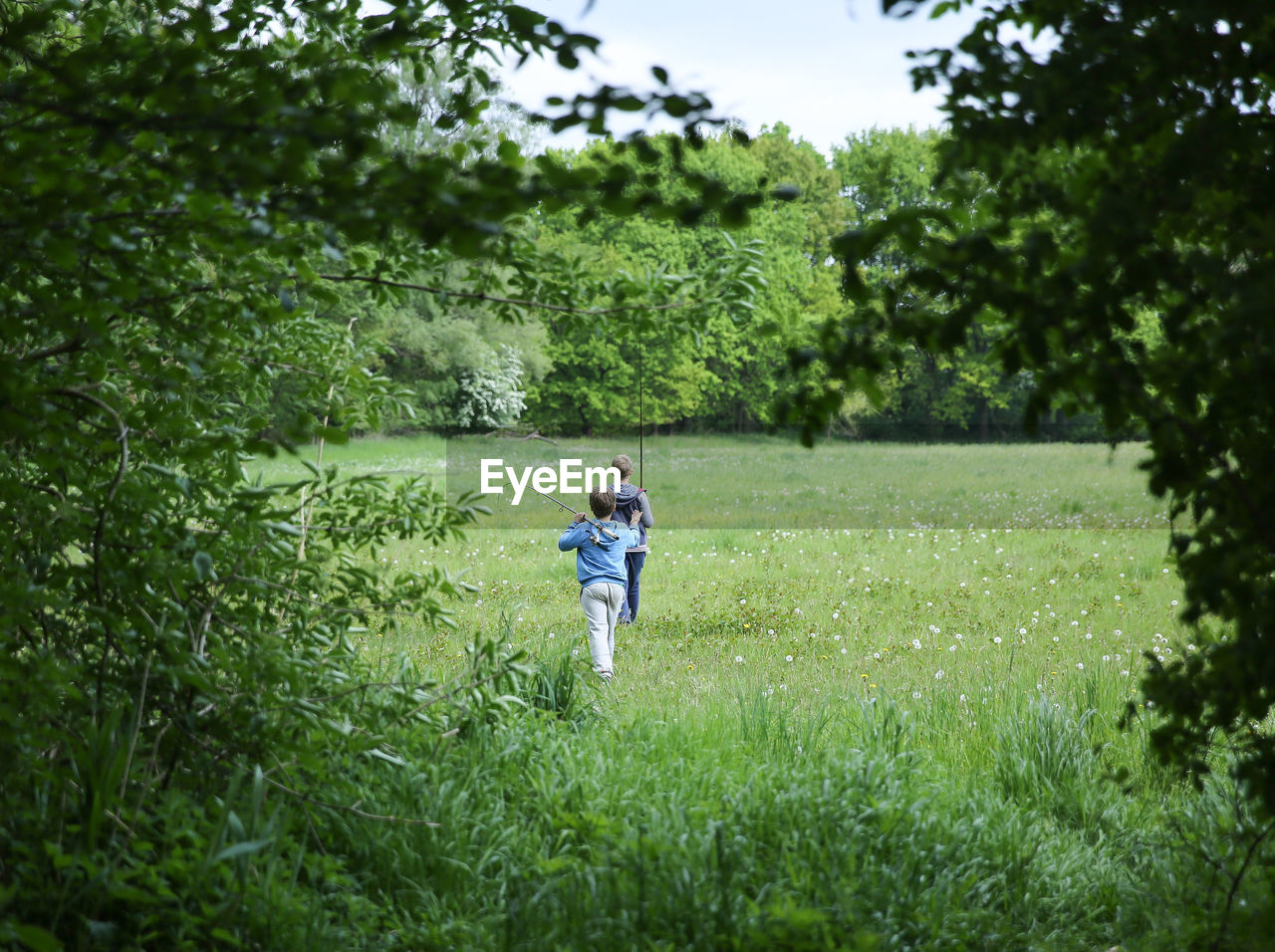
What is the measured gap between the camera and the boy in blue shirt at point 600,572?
7.00 metres

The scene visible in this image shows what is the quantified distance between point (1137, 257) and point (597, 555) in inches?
211

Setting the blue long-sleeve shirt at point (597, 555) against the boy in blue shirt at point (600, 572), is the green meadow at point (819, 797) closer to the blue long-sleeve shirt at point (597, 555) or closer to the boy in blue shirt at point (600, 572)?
the boy in blue shirt at point (600, 572)

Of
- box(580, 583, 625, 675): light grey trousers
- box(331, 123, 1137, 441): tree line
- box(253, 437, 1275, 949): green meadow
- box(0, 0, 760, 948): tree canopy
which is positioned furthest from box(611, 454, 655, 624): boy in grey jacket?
box(331, 123, 1137, 441): tree line

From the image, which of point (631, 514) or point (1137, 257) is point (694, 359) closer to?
point (631, 514)

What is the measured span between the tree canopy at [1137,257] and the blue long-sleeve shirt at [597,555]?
15.6 ft

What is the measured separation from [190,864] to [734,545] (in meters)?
11.7

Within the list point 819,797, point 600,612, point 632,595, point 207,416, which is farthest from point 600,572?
point 207,416

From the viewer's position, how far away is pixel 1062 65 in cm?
215

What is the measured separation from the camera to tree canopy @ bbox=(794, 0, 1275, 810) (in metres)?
1.98

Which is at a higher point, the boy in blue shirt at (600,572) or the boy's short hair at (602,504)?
the boy's short hair at (602,504)

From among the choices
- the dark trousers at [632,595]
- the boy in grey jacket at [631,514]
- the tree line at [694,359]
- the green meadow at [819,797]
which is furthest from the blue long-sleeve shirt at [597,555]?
the tree line at [694,359]

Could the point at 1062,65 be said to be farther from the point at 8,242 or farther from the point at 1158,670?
the point at 8,242

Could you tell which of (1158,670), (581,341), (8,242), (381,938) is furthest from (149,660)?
(581,341)

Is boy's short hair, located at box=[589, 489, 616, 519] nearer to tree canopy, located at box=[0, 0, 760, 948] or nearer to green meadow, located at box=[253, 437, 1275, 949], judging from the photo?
green meadow, located at box=[253, 437, 1275, 949]
